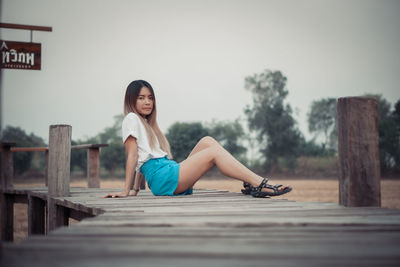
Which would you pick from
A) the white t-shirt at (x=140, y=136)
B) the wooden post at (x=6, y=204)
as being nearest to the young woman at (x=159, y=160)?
the white t-shirt at (x=140, y=136)

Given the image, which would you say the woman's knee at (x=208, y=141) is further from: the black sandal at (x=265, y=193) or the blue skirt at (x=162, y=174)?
the black sandal at (x=265, y=193)

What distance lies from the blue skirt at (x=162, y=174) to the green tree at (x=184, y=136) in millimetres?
28398

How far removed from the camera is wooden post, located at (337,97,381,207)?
2588 mm

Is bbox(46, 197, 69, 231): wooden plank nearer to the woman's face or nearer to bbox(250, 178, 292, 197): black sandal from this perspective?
the woman's face

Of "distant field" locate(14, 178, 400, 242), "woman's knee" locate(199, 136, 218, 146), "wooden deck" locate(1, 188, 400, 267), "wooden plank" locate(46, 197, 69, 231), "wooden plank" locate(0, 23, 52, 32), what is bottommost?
"distant field" locate(14, 178, 400, 242)

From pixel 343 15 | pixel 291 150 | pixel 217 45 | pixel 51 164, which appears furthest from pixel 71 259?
pixel 217 45

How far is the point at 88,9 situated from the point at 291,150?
3321cm

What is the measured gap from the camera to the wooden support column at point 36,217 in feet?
17.5

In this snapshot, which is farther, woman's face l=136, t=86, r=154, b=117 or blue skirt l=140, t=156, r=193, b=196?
woman's face l=136, t=86, r=154, b=117

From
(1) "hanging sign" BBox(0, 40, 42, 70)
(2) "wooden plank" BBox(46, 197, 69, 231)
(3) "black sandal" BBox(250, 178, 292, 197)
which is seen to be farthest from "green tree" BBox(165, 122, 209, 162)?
(3) "black sandal" BBox(250, 178, 292, 197)

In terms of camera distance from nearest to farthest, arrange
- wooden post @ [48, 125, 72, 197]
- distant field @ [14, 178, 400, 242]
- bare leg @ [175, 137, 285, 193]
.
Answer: bare leg @ [175, 137, 285, 193] → wooden post @ [48, 125, 72, 197] → distant field @ [14, 178, 400, 242]

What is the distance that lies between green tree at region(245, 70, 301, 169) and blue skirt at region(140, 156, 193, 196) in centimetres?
3082

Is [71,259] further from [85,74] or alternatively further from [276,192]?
[85,74]

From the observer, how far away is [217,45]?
236 ft
